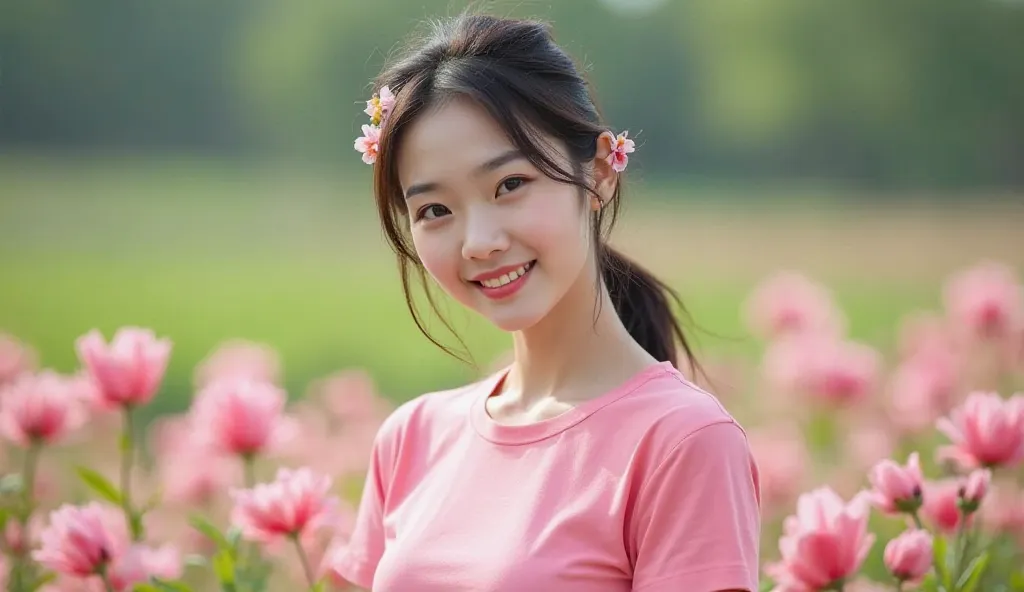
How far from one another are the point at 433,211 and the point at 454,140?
0.10 metres

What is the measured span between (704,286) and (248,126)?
354 inches

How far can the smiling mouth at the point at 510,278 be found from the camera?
155 centimetres

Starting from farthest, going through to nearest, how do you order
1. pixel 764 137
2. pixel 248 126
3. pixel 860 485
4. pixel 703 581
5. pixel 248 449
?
pixel 248 126 < pixel 764 137 < pixel 860 485 < pixel 248 449 < pixel 703 581

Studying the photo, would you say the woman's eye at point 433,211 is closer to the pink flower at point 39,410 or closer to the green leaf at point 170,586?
the green leaf at point 170,586

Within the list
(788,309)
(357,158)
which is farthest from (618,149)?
(357,158)

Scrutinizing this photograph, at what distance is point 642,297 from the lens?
6.06 ft

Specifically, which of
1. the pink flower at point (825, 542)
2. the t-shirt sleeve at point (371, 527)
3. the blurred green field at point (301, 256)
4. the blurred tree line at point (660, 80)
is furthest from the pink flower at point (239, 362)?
the blurred tree line at point (660, 80)

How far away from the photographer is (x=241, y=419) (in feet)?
6.95

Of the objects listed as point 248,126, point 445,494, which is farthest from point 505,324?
point 248,126

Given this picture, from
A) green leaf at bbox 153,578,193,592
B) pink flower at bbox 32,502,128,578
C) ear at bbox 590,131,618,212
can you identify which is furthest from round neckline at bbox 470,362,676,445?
pink flower at bbox 32,502,128,578

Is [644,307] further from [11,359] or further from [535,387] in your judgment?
[11,359]

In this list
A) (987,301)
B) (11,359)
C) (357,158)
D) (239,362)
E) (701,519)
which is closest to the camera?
(701,519)

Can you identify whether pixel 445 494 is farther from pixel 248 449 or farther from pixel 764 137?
pixel 764 137

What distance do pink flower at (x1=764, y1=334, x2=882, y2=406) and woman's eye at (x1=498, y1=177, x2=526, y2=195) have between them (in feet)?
5.83
